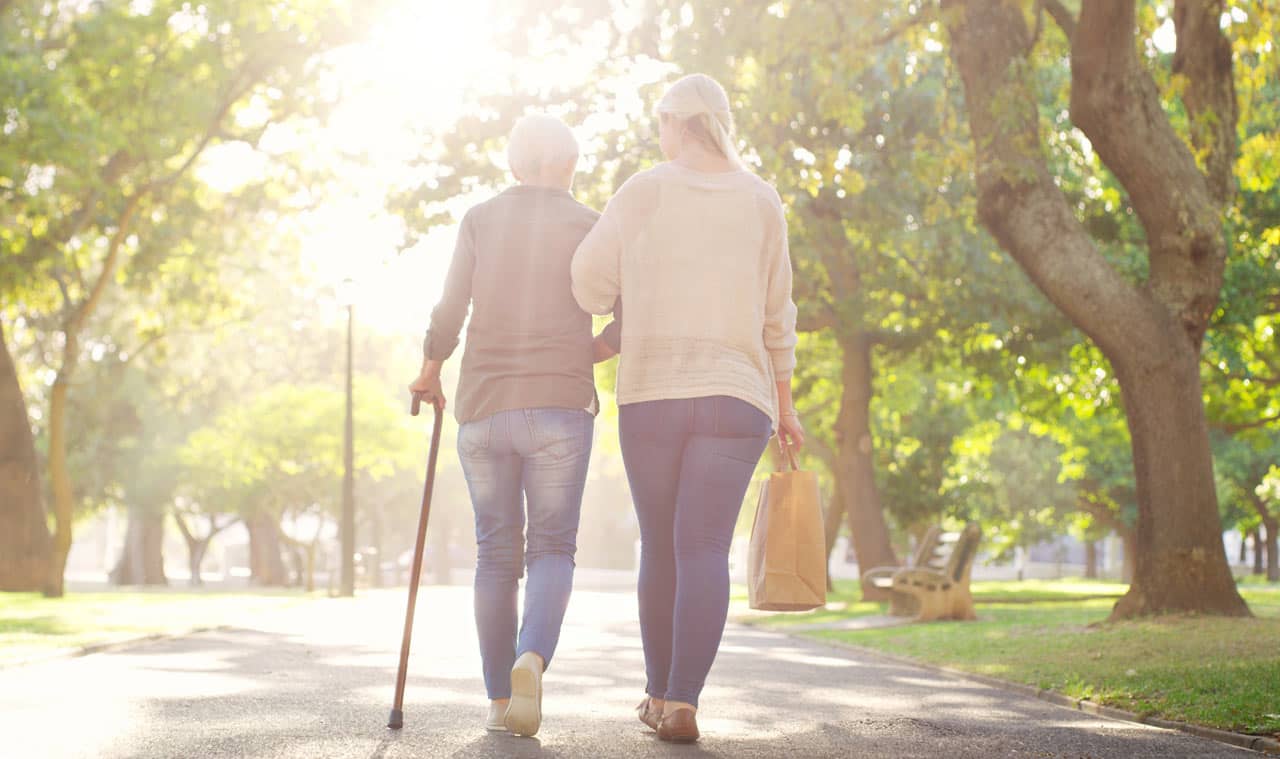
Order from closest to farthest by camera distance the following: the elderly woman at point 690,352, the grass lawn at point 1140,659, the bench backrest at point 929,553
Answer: the elderly woman at point 690,352, the grass lawn at point 1140,659, the bench backrest at point 929,553

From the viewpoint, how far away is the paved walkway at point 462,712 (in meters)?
5.50

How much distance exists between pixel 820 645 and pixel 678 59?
220 inches

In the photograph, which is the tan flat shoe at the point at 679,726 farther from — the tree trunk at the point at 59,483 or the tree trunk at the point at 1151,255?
the tree trunk at the point at 59,483

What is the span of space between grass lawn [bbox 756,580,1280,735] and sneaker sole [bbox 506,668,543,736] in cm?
312

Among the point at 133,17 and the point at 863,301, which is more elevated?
the point at 133,17

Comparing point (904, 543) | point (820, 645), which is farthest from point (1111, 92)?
point (904, 543)

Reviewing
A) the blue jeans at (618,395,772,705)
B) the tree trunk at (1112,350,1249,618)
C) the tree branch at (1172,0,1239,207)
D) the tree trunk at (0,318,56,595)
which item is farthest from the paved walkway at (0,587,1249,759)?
the tree trunk at (0,318,56,595)

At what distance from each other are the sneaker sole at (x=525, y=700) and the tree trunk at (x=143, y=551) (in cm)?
4928

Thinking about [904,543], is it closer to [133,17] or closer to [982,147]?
[133,17]

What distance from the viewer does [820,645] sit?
15.0 m

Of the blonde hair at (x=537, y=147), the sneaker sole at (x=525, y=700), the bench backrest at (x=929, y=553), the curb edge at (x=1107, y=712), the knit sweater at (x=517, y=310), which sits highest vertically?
the blonde hair at (x=537, y=147)

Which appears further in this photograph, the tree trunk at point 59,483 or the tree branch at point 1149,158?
the tree trunk at point 59,483

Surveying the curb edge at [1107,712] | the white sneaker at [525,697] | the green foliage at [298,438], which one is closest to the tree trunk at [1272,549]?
the green foliage at [298,438]

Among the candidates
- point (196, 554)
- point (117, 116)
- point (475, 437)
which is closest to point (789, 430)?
point (475, 437)
